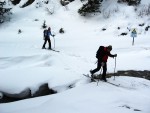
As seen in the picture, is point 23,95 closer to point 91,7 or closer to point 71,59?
point 71,59

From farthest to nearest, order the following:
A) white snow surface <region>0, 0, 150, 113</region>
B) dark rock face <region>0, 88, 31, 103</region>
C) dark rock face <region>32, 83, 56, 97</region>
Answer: dark rock face <region>32, 83, 56, 97</region> → dark rock face <region>0, 88, 31, 103</region> → white snow surface <region>0, 0, 150, 113</region>

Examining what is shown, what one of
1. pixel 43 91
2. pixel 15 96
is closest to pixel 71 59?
pixel 43 91

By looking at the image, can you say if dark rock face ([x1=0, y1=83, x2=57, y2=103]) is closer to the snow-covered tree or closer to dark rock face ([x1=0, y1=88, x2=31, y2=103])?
dark rock face ([x1=0, y1=88, x2=31, y2=103])

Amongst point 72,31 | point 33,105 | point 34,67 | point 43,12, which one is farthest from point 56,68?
point 43,12

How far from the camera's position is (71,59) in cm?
1527

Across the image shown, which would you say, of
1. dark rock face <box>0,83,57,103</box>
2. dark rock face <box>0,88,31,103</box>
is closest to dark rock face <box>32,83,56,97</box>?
dark rock face <box>0,83,57,103</box>

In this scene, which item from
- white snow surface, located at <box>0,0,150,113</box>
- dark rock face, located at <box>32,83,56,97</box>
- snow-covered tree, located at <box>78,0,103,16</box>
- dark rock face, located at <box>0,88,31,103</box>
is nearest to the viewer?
white snow surface, located at <box>0,0,150,113</box>

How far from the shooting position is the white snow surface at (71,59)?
827 cm

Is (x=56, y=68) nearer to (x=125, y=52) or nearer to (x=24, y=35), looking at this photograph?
(x=125, y=52)

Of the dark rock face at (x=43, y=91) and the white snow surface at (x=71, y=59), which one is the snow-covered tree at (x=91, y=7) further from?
the dark rock face at (x=43, y=91)

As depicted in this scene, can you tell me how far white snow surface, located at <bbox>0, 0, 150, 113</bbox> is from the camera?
8.27m

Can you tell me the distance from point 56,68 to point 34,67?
3.72 ft

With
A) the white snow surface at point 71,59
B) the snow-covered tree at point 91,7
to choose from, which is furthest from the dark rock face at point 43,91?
the snow-covered tree at point 91,7

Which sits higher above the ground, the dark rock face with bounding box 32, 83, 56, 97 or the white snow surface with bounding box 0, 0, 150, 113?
the white snow surface with bounding box 0, 0, 150, 113
